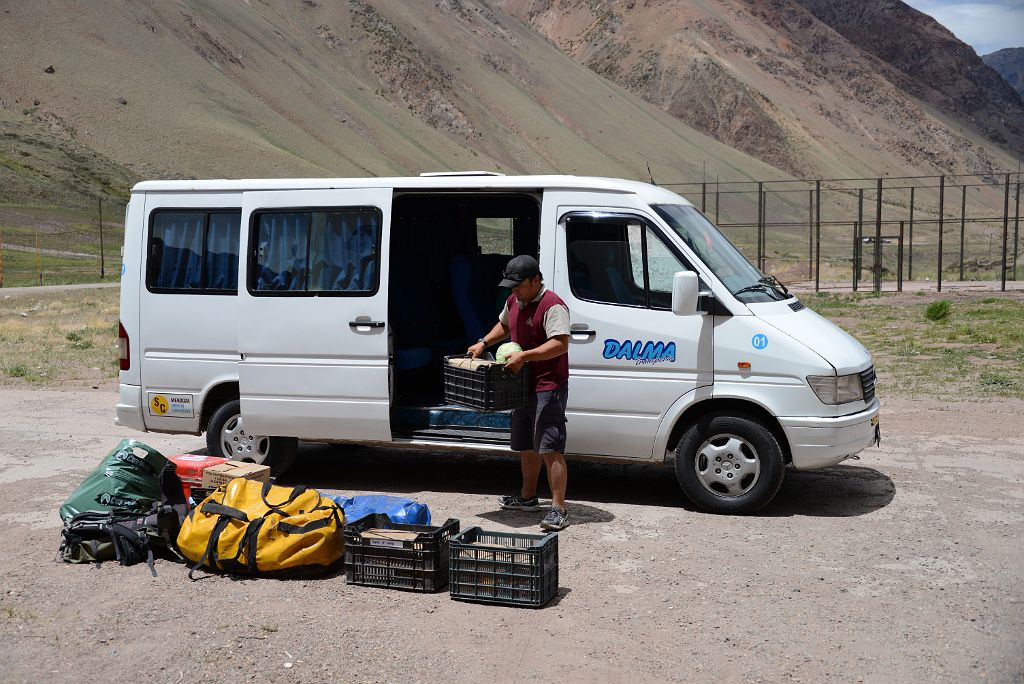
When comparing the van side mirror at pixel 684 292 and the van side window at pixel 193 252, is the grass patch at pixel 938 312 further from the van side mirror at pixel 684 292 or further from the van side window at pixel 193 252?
the van side window at pixel 193 252

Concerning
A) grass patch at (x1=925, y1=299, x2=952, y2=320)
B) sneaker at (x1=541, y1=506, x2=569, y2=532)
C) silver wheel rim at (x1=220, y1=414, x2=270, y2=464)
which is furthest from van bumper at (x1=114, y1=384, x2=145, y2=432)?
grass patch at (x1=925, y1=299, x2=952, y2=320)

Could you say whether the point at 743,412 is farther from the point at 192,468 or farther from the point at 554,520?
the point at 192,468

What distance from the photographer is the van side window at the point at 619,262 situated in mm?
8242

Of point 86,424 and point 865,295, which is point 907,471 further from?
point 865,295

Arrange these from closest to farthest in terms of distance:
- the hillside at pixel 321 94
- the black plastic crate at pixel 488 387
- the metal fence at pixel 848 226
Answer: the black plastic crate at pixel 488 387, the metal fence at pixel 848 226, the hillside at pixel 321 94

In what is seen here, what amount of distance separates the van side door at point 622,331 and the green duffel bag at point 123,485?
305 cm

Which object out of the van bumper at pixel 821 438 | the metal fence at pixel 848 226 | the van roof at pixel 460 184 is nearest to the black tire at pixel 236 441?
the van roof at pixel 460 184

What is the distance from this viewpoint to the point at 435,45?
103625 millimetres

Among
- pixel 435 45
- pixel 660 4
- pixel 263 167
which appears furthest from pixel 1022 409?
pixel 660 4

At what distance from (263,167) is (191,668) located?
2571 inches

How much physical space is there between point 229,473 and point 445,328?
9.26 feet

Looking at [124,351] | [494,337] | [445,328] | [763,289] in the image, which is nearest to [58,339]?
[124,351]

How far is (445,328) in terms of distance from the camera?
10.0m

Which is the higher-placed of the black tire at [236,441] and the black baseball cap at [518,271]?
the black baseball cap at [518,271]
